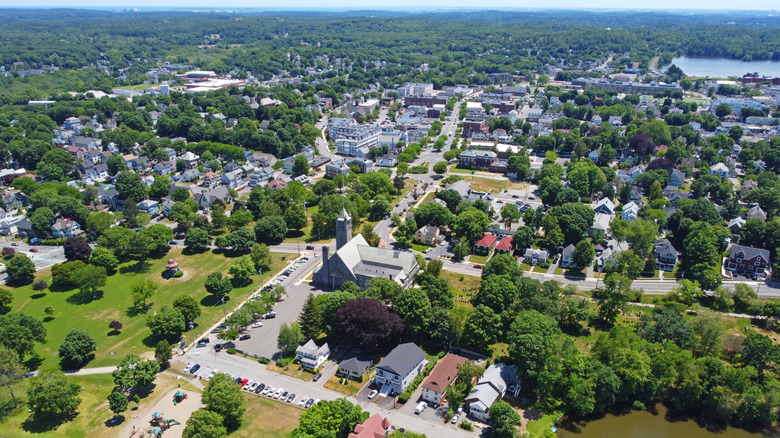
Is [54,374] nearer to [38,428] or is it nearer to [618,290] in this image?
[38,428]

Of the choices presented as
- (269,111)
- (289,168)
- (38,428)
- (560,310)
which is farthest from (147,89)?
(560,310)

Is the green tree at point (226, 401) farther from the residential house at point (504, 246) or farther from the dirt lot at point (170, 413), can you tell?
the residential house at point (504, 246)

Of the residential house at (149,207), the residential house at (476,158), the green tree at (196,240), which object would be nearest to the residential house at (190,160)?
the residential house at (149,207)

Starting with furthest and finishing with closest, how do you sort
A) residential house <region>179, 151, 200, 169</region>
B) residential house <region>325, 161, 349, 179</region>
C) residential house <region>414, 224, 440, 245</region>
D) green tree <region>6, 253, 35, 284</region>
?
residential house <region>179, 151, 200, 169</region> < residential house <region>325, 161, 349, 179</region> < residential house <region>414, 224, 440, 245</region> < green tree <region>6, 253, 35, 284</region>

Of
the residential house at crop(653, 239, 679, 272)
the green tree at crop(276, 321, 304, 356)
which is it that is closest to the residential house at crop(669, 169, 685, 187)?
Answer: the residential house at crop(653, 239, 679, 272)

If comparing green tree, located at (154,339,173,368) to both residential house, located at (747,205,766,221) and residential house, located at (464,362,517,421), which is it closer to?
residential house, located at (464,362,517,421)

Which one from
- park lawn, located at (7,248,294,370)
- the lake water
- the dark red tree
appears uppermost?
the dark red tree
